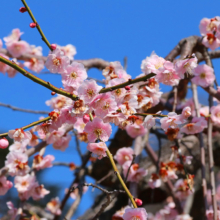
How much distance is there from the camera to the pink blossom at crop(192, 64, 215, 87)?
1.45m

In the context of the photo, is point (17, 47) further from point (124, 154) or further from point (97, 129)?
point (97, 129)

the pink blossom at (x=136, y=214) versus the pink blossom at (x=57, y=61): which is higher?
the pink blossom at (x=57, y=61)

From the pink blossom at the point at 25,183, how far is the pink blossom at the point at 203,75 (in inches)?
44.6

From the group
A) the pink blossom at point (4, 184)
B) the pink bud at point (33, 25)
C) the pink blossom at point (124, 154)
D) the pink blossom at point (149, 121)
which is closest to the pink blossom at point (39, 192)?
the pink blossom at point (4, 184)

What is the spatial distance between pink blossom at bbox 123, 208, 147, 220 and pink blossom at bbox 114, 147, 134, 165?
97 centimetres

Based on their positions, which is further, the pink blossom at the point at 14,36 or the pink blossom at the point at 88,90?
the pink blossom at the point at 14,36

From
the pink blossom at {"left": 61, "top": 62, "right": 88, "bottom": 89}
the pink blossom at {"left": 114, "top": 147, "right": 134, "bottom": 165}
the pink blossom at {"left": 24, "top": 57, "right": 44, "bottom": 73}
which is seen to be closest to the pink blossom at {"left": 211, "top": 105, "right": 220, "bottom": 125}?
the pink blossom at {"left": 114, "top": 147, "right": 134, "bottom": 165}

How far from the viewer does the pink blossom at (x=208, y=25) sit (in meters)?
1.62

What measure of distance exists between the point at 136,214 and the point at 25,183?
1.08m

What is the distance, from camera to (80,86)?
0.97 metres

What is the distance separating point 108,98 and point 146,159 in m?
1.96

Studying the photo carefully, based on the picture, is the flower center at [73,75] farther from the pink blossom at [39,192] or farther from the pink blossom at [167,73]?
the pink blossom at [39,192]

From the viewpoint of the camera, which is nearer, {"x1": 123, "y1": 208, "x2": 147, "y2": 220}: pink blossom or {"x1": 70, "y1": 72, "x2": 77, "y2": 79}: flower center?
{"x1": 123, "y1": 208, "x2": 147, "y2": 220}: pink blossom

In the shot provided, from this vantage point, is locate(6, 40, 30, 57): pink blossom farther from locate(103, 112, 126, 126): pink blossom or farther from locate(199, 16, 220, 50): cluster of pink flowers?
locate(103, 112, 126, 126): pink blossom
